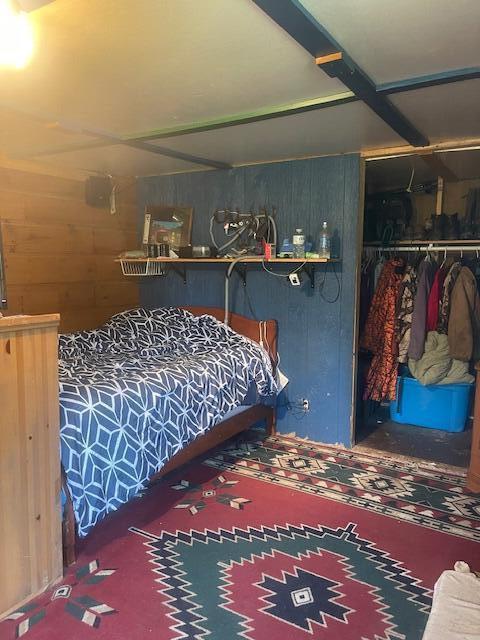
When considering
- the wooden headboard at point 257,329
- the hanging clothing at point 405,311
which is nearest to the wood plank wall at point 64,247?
the wooden headboard at point 257,329

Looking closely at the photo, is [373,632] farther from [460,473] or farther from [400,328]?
[400,328]

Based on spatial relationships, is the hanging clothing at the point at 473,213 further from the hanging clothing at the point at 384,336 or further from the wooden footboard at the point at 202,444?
the wooden footboard at the point at 202,444

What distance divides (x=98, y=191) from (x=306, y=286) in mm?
1771

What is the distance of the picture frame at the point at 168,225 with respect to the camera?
12.6 feet

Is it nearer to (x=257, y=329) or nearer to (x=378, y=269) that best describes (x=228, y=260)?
(x=257, y=329)

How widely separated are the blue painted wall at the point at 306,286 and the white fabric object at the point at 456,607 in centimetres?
145

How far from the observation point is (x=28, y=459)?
1794mm

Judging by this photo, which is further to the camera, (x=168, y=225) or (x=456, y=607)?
(x=168, y=225)

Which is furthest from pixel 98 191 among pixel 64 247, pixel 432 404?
pixel 432 404

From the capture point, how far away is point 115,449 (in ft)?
6.97

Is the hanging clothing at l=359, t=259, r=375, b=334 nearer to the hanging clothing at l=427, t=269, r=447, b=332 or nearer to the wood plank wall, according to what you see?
the hanging clothing at l=427, t=269, r=447, b=332

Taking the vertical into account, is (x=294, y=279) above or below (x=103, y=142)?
below

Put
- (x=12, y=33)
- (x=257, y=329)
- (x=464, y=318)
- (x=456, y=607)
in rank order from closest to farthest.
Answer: (x=12, y=33), (x=456, y=607), (x=464, y=318), (x=257, y=329)

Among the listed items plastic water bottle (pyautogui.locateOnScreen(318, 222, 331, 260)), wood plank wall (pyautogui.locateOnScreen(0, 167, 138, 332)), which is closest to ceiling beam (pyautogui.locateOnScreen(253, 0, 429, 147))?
plastic water bottle (pyautogui.locateOnScreen(318, 222, 331, 260))
